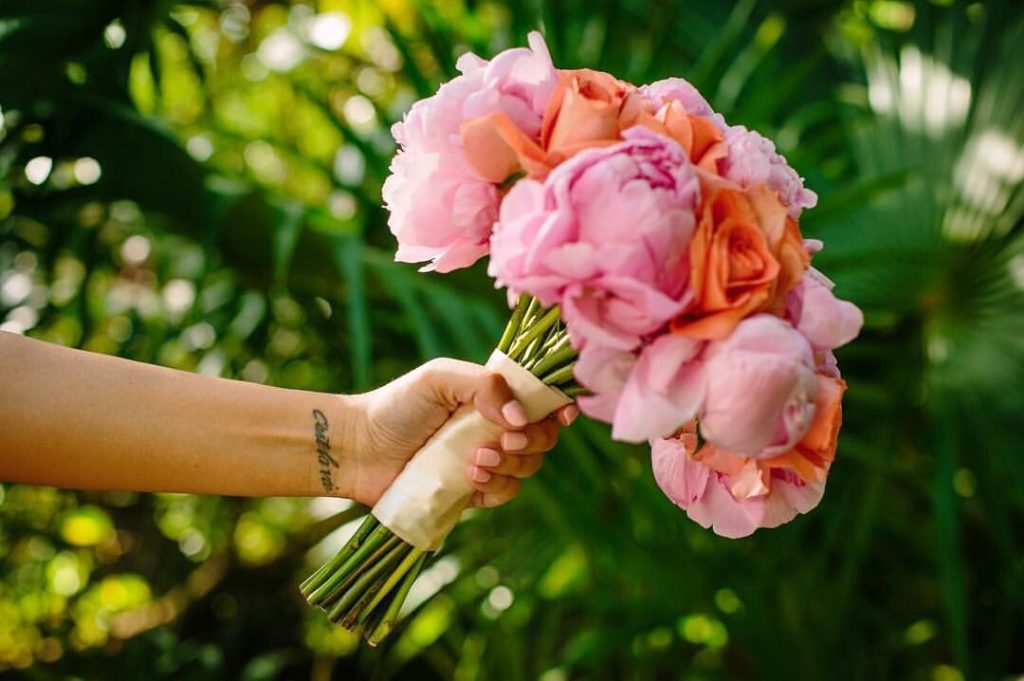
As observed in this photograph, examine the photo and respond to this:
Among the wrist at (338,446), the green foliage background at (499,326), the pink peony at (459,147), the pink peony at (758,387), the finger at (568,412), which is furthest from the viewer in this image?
the green foliage background at (499,326)

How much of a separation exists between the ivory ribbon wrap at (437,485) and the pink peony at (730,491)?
10cm

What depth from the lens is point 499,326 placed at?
1.30m

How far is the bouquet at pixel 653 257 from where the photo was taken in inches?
21.5

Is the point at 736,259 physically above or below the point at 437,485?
above

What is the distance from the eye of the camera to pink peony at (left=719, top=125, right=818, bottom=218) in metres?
0.60

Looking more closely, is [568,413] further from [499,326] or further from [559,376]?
[499,326]

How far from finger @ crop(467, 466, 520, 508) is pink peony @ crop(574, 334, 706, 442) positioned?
0.24 meters

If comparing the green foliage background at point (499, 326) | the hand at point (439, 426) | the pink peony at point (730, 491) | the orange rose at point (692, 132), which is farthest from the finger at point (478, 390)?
the green foliage background at point (499, 326)

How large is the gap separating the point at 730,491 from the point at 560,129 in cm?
25

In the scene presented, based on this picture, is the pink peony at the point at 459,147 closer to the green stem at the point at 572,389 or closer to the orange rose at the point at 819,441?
the green stem at the point at 572,389

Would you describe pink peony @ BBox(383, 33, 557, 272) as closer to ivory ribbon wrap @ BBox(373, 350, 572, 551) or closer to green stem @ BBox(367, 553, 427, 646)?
ivory ribbon wrap @ BBox(373, 350, 572, 551)

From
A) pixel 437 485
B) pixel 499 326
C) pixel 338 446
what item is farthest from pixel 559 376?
pixel 499 326

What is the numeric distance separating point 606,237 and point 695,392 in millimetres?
96

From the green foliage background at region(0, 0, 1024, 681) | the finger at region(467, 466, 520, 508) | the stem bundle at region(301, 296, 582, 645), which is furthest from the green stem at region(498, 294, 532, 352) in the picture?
the green foliage background at region(0, 0, 1024, 681)
